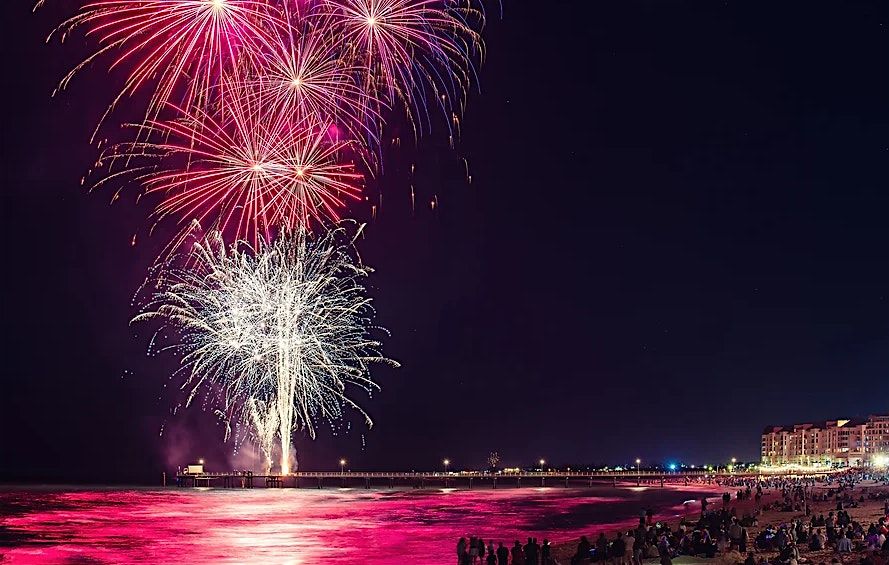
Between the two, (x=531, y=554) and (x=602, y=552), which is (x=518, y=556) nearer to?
(x=531, y=554)

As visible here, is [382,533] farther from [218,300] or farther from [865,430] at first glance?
[865,430]

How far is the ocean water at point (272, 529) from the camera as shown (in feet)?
98.5

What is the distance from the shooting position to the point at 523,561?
2522cm

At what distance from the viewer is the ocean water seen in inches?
1182

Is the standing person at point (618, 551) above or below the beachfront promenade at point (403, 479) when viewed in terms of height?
above

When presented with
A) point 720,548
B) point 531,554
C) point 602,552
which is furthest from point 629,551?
point 531,554

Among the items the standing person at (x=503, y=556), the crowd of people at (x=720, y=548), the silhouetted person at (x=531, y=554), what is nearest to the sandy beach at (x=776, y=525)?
the crowd of people at (x=720, y=548)

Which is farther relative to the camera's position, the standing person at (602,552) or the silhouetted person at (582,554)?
the standing person at (602,552)

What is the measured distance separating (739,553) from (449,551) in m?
9.73

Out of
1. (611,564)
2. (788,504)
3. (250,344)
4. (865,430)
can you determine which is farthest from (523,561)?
(865,430)

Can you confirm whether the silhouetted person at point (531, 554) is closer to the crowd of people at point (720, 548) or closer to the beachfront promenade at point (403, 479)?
the crowd of people at point (720, 548)

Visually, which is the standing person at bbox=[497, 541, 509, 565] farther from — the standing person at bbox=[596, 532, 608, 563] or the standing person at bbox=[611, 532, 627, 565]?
the standing person at bbox=[611, 532, 627, 565]

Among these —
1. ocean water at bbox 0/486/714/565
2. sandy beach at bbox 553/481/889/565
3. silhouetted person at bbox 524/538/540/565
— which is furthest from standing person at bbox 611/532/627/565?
ocean water at bbox 0/486/714/565

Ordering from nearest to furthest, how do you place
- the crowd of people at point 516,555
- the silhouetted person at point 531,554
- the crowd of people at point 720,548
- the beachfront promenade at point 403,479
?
the crowd of people at point 720,548 → the crowd of people at point 516,555 → the silhouetted person at point 531,554 → the beachfront promenade at point 403,479
